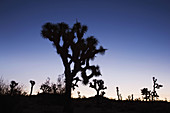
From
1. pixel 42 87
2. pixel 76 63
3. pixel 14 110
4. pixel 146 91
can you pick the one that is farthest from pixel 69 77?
pixel 146 91

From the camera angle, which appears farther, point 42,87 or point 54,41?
point 42,87

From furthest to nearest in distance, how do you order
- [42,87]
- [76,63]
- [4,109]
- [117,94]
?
[117,94]
[42,87]
[76,63]
[4,109]

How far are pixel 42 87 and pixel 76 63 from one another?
18.9 metres

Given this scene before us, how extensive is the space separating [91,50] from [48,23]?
4.31 meters

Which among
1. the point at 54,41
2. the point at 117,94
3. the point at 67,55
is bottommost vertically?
the point at 117,94

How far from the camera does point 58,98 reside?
16.8m

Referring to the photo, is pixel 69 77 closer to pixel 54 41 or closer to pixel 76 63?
pixel 76 63

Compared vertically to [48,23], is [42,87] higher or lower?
lower

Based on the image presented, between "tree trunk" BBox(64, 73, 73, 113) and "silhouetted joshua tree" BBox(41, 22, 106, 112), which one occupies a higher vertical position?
"silhouetted joshua tree" BBox(41, 22, 106, 112)

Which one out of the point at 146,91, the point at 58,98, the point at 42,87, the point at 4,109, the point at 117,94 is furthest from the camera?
the point at 117,94

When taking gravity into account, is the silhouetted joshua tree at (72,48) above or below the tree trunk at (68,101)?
above

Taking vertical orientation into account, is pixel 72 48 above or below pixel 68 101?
above

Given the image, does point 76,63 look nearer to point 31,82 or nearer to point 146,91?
point 31,82

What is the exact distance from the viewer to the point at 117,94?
113 ft
